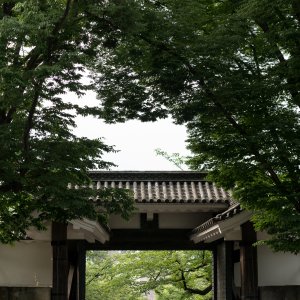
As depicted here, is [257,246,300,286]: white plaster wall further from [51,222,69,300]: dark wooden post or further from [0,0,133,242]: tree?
[0,0,133,242]: tree

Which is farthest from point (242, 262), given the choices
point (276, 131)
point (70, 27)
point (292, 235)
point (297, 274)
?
point (70, 27)

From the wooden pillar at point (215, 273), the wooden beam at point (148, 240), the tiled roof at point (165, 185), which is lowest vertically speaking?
the wooden pillar at point (215, 273)

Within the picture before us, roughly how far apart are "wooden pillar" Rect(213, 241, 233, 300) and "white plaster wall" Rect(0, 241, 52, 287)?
3.82 meters

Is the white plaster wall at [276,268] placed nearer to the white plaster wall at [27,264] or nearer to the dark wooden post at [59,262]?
the dark wooden post at [59,262]

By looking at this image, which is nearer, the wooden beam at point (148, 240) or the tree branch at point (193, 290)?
the wooden beam at point (148, 240)

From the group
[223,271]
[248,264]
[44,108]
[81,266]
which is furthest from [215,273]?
[44,108]

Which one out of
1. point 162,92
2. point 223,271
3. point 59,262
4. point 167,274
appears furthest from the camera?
point 167,274

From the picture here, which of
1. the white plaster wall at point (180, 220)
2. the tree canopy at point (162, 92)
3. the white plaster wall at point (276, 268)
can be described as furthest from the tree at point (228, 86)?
the white plaster wall at point (180, 220)

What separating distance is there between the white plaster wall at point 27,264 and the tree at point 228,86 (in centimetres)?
471

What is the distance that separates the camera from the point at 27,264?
12.1m

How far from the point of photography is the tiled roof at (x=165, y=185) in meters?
12.5

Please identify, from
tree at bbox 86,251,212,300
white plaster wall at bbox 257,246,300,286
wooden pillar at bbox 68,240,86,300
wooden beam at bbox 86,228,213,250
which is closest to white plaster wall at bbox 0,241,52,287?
wooden pillar at bbox 68,240,86,300

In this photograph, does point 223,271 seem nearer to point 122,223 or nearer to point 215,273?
point 215,273

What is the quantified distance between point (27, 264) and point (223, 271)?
4440mm
